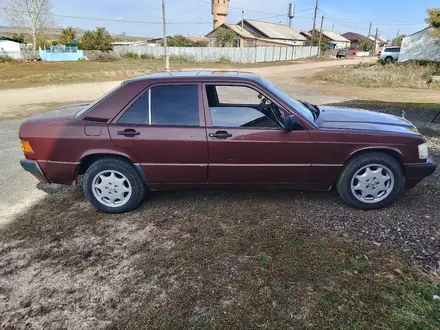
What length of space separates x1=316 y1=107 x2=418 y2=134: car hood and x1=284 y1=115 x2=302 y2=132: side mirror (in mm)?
325

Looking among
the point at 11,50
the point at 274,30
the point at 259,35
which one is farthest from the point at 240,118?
the point at 274,30

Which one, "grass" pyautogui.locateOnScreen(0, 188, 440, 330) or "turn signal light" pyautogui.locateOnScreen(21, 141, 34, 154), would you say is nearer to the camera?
"grass" pyautogui.locateOnScreen(0, 188, 440, 330)

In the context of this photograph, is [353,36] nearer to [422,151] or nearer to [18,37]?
[18,37]

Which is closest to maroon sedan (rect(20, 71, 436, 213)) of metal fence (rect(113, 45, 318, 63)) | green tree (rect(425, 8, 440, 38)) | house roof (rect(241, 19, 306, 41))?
green tree (rect(425, 8, 440, 38))

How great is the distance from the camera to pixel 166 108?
3.46 m

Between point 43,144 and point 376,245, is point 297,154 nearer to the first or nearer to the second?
point 376,245

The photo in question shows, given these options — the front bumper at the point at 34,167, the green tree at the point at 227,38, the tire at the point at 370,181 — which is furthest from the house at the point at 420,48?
the front bumper at the point at 34,167

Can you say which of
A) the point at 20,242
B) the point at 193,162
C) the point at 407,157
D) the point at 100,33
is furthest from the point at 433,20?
the point at 100,33

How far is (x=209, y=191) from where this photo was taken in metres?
4.22

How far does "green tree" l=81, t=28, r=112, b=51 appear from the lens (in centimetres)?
4267

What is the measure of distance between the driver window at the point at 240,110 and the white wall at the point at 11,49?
38241 mm

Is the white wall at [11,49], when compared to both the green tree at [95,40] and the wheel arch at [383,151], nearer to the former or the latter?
the green tree at [95,40]

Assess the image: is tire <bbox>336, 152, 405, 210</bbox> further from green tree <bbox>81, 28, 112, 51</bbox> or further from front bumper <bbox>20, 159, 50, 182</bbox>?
green tree <bbox>81, 28, 112, 51</bbox>

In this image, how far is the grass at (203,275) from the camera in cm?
222
